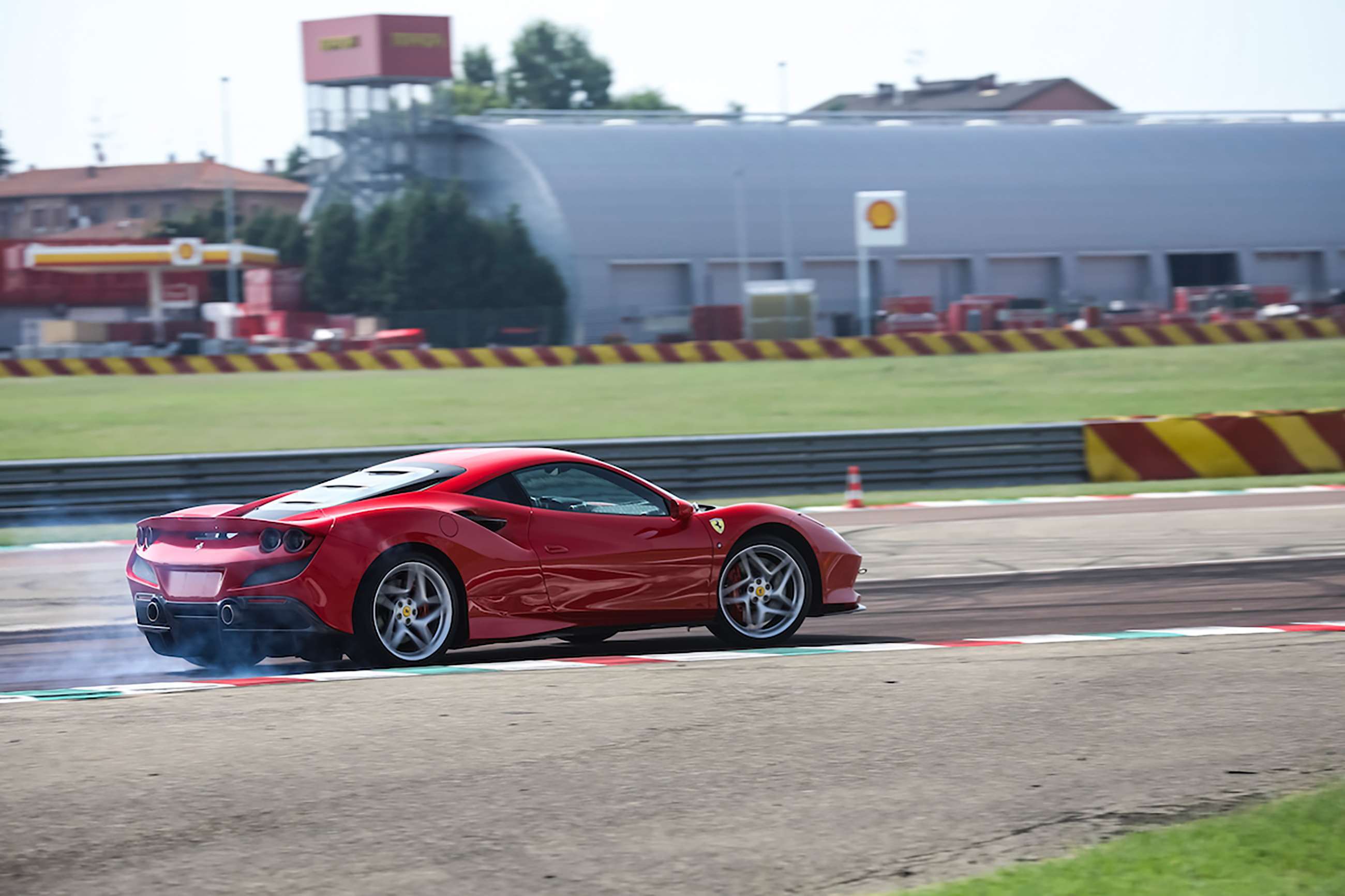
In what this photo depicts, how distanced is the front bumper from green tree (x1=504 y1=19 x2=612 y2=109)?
400 ft

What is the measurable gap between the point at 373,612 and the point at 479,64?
419ft

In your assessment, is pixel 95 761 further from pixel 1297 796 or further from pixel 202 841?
pixel 1297 796

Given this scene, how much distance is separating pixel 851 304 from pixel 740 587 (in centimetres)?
4811

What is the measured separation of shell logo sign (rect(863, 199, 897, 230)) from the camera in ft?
159

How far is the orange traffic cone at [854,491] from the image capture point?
57.8 ft

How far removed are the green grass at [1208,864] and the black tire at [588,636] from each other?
391 centimetres

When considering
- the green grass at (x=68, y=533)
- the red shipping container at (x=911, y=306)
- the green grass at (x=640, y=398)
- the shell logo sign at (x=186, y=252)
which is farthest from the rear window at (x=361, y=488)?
the shell logo sign at (x=186, y=252)

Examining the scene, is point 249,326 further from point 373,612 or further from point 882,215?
point 373,612

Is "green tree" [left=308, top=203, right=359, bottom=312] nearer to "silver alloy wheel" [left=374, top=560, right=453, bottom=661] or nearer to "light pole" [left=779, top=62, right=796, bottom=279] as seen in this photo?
"light pole" [left=779, top=62, right=796, bottom=279]

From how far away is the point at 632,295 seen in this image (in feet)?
202

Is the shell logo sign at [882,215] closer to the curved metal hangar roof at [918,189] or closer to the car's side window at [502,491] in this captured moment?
the curved metal hangar roof at [918,189]

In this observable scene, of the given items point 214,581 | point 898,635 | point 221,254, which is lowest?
point 898,635

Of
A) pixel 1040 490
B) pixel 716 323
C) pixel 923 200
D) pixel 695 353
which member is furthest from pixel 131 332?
pixel 1040 490

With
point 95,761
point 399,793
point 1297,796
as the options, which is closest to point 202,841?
point 399,793
